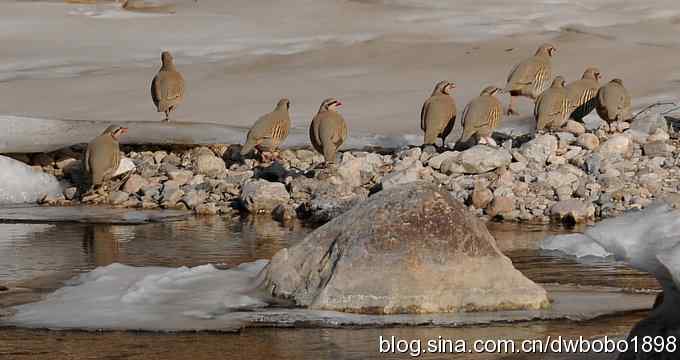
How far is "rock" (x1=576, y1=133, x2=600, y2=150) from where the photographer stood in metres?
15.3

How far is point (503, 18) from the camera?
29.9 m

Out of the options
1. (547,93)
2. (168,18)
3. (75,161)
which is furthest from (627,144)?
(168,18)

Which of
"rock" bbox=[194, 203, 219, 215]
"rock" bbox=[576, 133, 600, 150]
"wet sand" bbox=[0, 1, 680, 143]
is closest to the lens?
"rock" bbox=[194, 203, 219, 215]

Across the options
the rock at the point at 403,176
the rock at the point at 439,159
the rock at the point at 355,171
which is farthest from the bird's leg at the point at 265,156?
the rock at the point at 439,159

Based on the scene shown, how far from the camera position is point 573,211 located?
13.8 meters

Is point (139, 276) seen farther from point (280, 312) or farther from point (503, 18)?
point (503, 18)

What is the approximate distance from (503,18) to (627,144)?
15.1m

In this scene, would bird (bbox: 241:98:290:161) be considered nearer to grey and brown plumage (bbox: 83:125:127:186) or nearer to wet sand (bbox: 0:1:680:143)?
grey and brown plumage (bbox: 83:125:127:186)

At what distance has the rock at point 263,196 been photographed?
48.6 ft

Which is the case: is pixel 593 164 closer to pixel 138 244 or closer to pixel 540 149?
pixel 540 149

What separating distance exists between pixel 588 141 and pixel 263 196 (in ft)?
12.1

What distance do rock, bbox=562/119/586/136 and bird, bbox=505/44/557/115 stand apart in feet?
6.77

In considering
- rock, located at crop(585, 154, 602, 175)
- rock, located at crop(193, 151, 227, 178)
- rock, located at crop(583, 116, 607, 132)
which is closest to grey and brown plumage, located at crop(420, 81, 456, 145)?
rock, located at crop(583, 116, 607, 132)

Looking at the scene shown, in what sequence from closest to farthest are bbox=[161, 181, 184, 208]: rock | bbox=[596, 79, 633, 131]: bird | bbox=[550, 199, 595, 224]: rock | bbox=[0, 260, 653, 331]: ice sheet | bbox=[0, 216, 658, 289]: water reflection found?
bbox=[0, 260, 653, 331]: ice sheet → bbox=[0, 216, 658, 289]: water reflection → bbox=[550, 199, 595, 224]: rock → bbox=[161, 181, 184, 208]: rock → bbox=[596, 79, 633, 131]: bird
